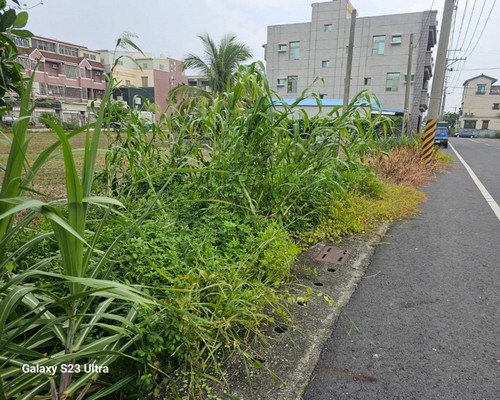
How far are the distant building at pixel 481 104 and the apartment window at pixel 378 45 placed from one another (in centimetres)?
4181

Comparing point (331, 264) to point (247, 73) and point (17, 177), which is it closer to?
point (247, 73)

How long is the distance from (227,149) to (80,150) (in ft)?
5.11

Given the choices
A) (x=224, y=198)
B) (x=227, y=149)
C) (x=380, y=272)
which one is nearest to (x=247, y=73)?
(x=227, y=149)

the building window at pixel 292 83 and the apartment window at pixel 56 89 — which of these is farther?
the apartment window at pixel 56 89

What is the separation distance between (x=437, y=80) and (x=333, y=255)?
9702 millimetres

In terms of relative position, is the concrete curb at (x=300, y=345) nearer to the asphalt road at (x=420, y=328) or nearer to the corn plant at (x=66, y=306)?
the asphalt road at (x=420, y=328)

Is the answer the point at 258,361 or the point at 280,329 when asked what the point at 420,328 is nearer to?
the point at 280,329

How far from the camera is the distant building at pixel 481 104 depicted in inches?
2304

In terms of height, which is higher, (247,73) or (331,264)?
(247,73)

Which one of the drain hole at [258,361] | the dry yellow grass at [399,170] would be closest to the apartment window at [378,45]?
the dry yellow grass at [399,170]

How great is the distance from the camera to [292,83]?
3103 cm

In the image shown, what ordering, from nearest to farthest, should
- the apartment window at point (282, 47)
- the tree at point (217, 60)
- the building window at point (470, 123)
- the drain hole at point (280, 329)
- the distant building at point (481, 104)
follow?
1. the drain hole at point (280, 329)
2. the tree at point (217, 60)
3. the apartment window at point (282, 47)
4. the distant building at point (481, 104)
5. the building window at point (470, 123)

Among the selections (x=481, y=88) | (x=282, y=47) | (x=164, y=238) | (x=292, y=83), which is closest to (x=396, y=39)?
(x=292, y=83)

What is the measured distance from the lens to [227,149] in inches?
118
